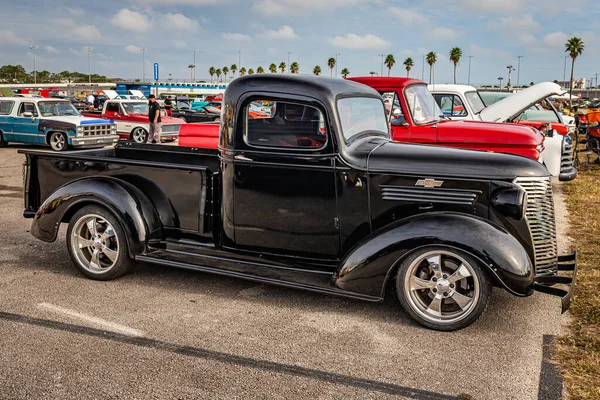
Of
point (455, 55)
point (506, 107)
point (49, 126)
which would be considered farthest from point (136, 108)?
point (455, 55)

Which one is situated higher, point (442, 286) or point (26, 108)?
point (26, 108)

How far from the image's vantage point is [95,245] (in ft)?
18.5

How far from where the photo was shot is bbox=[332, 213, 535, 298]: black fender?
4.32 m

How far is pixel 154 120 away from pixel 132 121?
2.43 meters

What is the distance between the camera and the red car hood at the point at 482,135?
873 cm

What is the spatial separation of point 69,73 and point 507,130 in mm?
175930

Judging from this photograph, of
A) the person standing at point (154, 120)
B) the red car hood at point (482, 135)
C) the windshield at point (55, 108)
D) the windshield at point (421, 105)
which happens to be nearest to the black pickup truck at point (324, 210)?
the windshield at point (421, 105)

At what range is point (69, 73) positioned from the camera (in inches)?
6560

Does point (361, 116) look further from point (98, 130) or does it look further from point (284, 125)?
point (98, 130)

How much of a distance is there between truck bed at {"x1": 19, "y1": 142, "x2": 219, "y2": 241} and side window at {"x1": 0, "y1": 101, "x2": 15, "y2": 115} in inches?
543

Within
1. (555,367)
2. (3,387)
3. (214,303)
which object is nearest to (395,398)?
(555,367)

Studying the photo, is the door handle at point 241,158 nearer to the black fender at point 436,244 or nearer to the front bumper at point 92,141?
the black fender at point 436,244

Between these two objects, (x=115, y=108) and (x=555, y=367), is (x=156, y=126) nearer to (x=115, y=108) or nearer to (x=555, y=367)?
(x=115, y=108)

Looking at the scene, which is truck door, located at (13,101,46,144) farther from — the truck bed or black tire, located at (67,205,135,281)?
black tire, located at (67,205,135,281)
